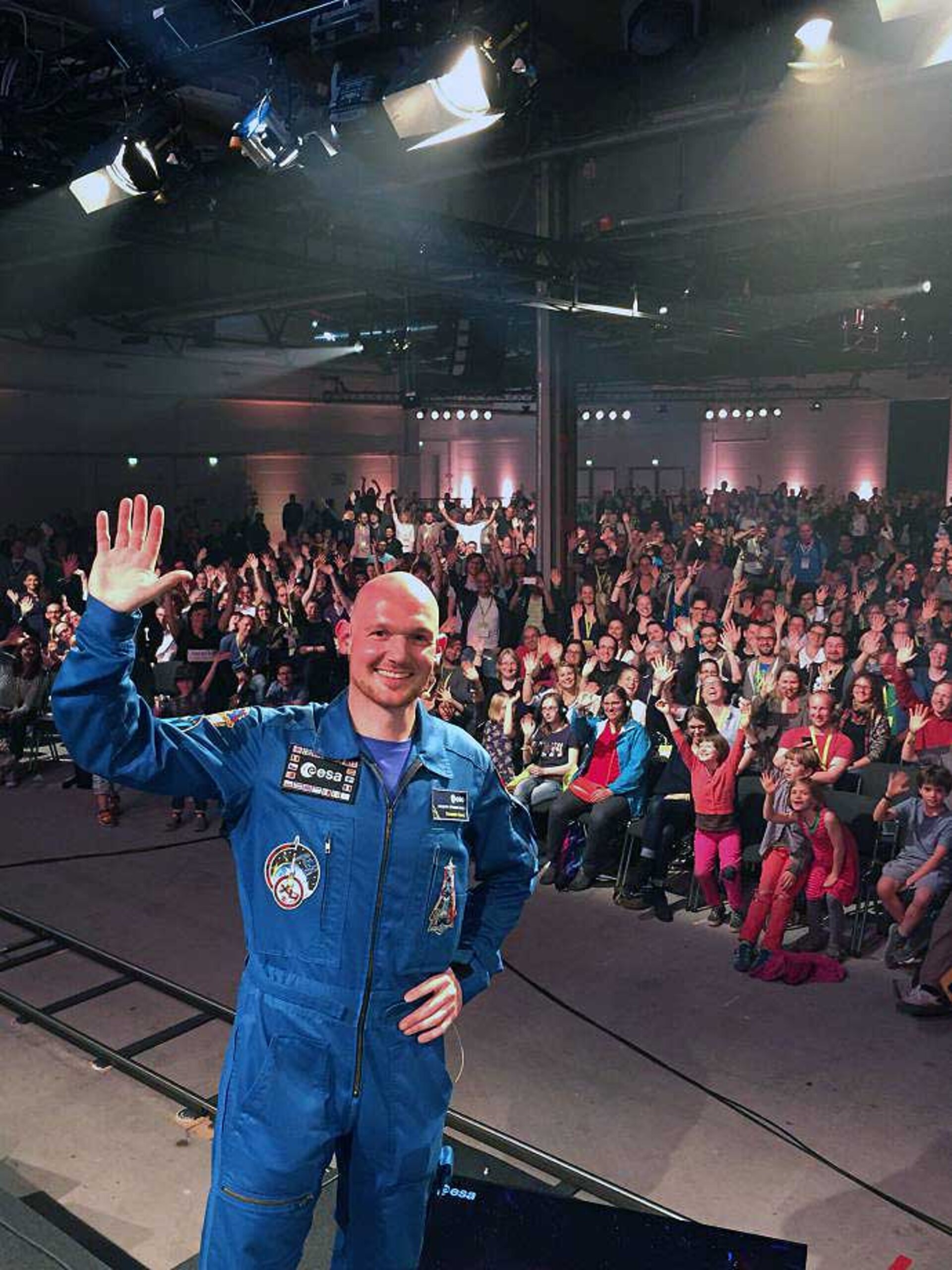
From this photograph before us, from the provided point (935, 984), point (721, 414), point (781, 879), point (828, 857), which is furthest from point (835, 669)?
point (721, 414)

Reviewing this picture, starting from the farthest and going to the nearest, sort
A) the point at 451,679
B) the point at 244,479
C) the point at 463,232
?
the point at 244,479, the point at 463,232, the point at 451,679

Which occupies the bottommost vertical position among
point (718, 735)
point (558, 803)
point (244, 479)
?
point (558, 803)

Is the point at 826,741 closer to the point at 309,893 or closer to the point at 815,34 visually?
the point at 815,34

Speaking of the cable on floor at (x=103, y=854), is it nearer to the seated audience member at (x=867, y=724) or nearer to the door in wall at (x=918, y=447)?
the seated audience member at (x=867, y=724)

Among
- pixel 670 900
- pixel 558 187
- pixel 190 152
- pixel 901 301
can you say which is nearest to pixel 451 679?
pixel 670 900

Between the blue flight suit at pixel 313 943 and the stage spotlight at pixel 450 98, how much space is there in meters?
4.30

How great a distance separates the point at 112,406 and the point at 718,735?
1749 centimetres

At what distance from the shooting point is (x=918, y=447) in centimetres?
2416

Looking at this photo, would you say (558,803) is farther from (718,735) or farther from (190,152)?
(190,152)

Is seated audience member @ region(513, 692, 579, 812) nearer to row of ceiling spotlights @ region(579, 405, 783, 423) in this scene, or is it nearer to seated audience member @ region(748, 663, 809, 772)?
seated audience member @ region(748, 663, 809, 772)

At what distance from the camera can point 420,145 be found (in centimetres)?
608

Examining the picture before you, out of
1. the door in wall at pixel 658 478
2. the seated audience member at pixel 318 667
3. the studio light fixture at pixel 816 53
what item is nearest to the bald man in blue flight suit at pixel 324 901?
the studio light fixture at pixel 816 53

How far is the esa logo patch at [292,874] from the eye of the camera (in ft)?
7.62

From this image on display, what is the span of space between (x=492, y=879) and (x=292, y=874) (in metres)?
0.58
